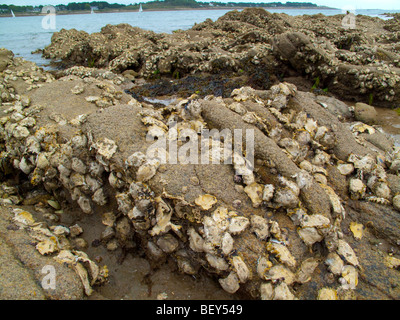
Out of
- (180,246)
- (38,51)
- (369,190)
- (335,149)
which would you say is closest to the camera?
(180,246)

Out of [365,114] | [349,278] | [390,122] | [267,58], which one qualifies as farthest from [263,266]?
[267,58]

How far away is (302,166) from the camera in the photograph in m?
3.75

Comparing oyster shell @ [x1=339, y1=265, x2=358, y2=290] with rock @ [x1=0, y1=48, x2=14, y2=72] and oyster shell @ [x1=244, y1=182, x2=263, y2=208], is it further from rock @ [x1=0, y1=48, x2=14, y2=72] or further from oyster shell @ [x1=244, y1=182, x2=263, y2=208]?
rock @ [x1=0, y1=48, x2=14, y2=72]

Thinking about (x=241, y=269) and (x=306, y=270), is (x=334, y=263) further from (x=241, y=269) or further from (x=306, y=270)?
(x=241, y=269)

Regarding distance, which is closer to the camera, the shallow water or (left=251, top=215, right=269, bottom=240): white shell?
(left=251, top=215, right=269, bottom=240): white shell

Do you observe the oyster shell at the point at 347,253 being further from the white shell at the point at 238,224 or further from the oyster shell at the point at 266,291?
the white shell at the point at 238,224

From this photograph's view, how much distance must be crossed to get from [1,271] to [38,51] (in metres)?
20.8

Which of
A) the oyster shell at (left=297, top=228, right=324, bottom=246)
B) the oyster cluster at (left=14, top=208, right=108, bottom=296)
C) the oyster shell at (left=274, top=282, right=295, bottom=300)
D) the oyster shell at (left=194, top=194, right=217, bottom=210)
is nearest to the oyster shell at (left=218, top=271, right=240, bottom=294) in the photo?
the oyster shell at (left=274, top=282, right=295, bottom=300)

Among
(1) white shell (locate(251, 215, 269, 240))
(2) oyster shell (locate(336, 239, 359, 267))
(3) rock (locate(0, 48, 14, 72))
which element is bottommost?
(2) oyster shell (locate(336, 239, 359, 267))

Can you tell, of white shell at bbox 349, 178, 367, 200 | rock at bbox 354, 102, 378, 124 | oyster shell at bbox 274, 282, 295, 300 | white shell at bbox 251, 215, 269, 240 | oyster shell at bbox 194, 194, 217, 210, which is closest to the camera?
oyster shell at bbox 274, 282, 295, 300

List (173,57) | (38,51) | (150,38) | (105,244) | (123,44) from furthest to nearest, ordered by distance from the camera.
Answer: (38,51) → (150,38) → (123,44) → (173,57) → (105,244)

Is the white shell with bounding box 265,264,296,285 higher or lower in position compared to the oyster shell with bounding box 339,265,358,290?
higher
